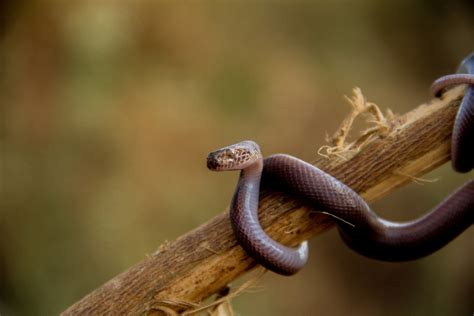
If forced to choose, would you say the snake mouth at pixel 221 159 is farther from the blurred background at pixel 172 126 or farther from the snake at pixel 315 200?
the blurred background at pixel 172 126

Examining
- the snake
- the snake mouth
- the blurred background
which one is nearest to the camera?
the snake

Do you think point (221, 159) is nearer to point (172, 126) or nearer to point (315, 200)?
point (315, 200)

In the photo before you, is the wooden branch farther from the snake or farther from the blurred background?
the blurred background

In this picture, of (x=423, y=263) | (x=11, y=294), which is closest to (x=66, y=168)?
(x=11, y=294)

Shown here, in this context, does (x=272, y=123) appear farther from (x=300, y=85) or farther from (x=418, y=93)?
(x=418, y=93)

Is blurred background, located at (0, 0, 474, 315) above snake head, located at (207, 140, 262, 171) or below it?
below

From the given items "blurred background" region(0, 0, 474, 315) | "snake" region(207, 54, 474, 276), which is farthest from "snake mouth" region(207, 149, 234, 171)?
"blurred background" region(0, 0, 474, 315)
